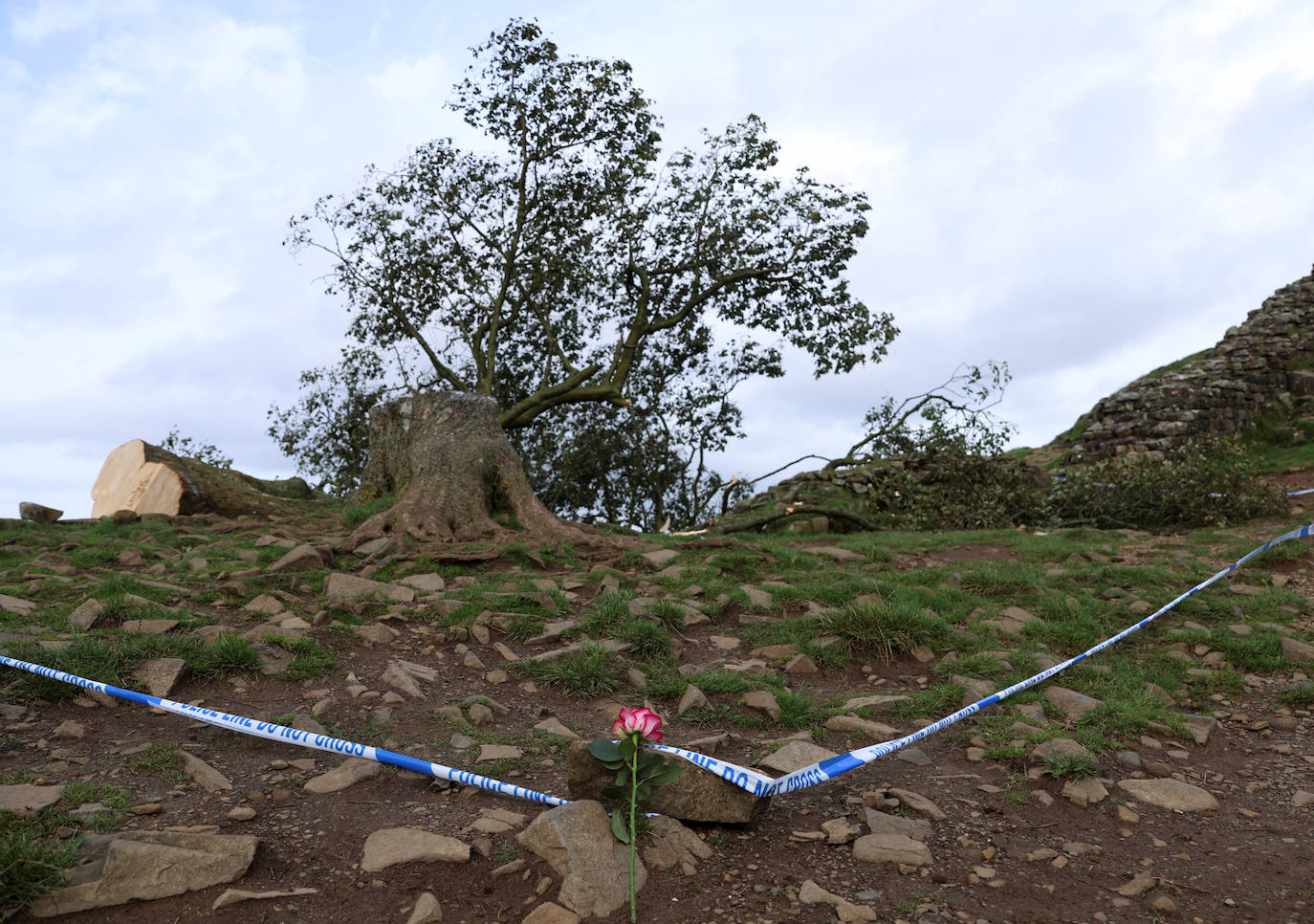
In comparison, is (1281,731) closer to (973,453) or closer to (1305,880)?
(1305,880)

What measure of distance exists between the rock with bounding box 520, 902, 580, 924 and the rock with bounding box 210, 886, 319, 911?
0.83 m

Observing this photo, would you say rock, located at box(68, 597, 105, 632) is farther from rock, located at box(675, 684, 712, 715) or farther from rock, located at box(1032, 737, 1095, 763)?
rock, located at box(1032, 737, 1095, 763)

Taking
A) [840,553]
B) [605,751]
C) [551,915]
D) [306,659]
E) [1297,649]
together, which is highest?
[840,553]

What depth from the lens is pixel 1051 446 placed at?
23719mm

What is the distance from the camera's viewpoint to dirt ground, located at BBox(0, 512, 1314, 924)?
3.13m

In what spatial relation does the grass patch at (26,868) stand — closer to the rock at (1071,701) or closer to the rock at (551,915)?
the rock at (551,915)

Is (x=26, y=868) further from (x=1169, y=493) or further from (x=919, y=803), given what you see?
(x=1169, y=493)

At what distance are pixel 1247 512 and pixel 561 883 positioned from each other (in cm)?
1237

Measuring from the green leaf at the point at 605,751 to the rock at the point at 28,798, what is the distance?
2.25m

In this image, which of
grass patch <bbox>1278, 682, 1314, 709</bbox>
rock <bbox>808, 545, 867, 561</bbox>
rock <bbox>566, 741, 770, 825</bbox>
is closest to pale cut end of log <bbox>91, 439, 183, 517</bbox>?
rock <bbox>808, 545, 867, 561</bbox>

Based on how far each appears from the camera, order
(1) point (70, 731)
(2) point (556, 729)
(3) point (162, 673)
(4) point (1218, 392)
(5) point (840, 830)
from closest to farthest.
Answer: (5) point (840, 830) < (1) point (70, 731) < (2) point (556, 729) < (3) point (162, 673) < (4) point (1218, 392)

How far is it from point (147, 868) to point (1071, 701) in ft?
16.2

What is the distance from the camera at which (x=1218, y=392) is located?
17172 mm

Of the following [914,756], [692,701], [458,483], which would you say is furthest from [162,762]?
[458,483]
